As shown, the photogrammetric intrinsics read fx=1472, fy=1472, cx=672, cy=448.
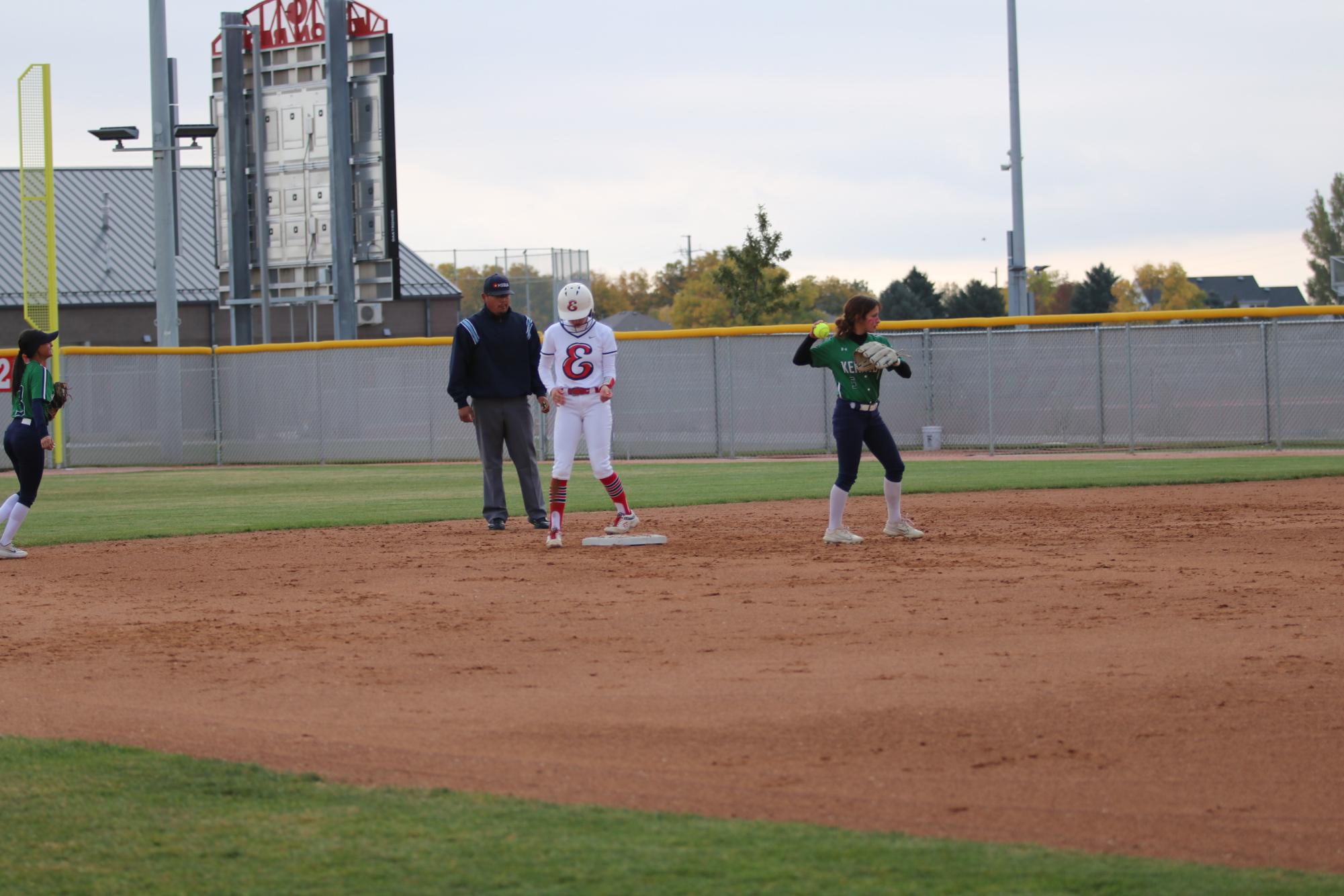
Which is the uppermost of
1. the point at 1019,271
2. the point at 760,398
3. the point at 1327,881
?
the point at 1019,271

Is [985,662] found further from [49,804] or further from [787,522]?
[787,522]

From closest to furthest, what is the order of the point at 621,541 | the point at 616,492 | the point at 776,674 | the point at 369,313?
the point at 776,674, the point at 621,541, the point at 616,492, the point at 369,313

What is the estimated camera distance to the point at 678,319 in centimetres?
6262

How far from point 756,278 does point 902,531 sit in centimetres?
3151

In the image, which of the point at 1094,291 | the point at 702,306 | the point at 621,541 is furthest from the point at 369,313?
the point at 1094,291

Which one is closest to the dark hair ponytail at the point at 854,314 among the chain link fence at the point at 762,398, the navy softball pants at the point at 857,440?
the navy softball pants at the point at 857,440

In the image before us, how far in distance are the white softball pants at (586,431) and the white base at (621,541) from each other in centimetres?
46

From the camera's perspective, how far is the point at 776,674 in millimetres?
6012

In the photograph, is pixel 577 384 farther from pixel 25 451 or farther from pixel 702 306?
pixel 702 306

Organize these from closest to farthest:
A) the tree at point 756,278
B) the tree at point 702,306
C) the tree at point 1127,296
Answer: the tree at point 756,278, the tree at point 702,306, the tree at point 1127,296

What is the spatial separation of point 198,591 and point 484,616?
2342mm

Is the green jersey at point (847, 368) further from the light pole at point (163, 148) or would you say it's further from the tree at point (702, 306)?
the tree at point (702, 306)

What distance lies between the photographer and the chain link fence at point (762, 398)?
22.8 metres

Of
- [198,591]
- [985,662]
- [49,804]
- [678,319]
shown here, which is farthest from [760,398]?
[678,319]
